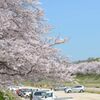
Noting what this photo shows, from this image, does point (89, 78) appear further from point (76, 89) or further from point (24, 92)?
point (24, 92)

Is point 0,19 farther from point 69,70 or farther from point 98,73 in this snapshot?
point 98,73

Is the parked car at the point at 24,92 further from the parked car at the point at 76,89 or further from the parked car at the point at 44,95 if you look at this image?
the parked car at the point at 76,89

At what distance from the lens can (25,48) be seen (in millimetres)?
12469

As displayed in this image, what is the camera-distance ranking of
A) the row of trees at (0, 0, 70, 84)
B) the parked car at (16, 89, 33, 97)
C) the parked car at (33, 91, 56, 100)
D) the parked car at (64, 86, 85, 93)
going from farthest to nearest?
the parked car at (64, 86, 85, 93)
the parked car at (16, 89, 33, 97)
the parked car at (33, 91, 56, 100)
the row of trees at (0, 0, 70, 84)

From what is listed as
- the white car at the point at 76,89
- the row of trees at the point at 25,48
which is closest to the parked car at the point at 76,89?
the white car at the point at 76,89

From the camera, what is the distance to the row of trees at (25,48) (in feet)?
40.2

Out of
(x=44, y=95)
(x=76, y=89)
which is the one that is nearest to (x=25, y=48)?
(x=44, y=95)

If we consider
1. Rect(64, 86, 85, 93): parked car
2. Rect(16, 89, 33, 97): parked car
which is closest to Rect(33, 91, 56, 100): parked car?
Rect(16, 89, 33, 97): parked car

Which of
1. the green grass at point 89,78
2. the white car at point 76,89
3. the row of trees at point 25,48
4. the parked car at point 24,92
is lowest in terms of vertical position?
the row of trees at point 25,48

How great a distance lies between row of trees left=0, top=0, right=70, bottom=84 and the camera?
1226 centimetres

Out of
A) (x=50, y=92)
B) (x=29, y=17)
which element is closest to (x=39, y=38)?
(x=29, y=17)

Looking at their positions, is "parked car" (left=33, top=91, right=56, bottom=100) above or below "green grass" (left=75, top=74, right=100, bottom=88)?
below

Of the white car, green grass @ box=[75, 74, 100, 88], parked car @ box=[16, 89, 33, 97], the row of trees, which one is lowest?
the row of trees

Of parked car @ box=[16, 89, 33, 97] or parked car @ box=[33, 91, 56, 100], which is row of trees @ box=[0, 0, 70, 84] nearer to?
parked car @ box=[33, 91, 56, 100]
